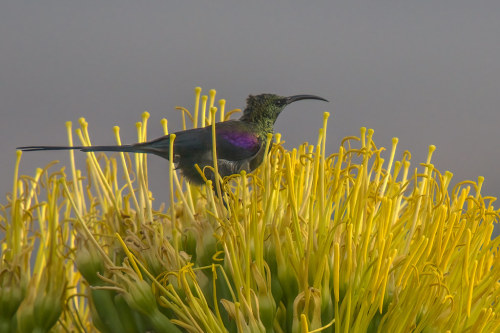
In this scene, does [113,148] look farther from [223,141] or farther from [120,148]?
[223,141]

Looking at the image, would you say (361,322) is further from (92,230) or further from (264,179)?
(92,230)

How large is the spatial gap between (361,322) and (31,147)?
3.53 ft

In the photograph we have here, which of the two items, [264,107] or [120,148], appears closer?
[120,148]

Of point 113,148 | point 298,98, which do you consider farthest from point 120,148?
point 298,98

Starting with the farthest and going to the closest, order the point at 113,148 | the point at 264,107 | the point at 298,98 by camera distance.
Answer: the point at 298,98 < the point at 264,107 < the point at 113,148

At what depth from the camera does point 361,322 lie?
2.18m

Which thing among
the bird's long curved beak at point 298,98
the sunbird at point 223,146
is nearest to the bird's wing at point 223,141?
the sunbird at point 223,146

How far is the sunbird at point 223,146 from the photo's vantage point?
8.41ft

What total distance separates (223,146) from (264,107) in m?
0.28

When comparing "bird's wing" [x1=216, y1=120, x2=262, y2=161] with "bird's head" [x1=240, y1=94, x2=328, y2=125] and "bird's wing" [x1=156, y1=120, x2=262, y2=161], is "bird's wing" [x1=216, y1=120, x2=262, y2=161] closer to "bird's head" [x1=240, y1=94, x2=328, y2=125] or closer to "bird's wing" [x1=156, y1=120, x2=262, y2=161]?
"bird's wing" [x1=156, y1=120, x2=262, y2=161]

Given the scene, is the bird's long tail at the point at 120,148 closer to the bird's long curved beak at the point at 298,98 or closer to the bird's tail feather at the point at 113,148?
the bird's tail feather at the point at 113,148

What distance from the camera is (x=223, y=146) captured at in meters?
2.66

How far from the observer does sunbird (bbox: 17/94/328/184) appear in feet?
8.41

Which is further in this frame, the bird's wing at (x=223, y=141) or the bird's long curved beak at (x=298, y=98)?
the bird's long curved beak at (x=298, y=98)
